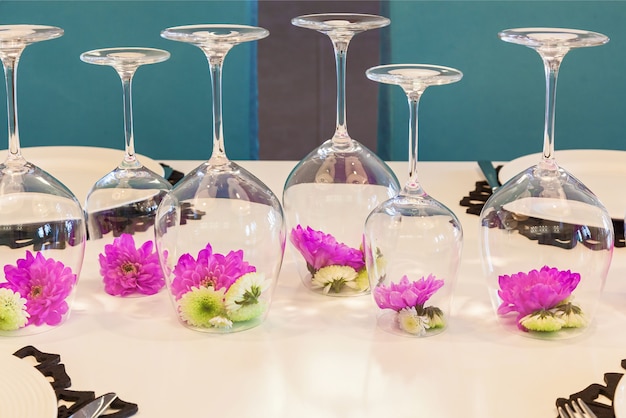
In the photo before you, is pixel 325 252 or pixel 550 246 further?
pixel 325 252

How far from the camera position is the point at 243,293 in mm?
876

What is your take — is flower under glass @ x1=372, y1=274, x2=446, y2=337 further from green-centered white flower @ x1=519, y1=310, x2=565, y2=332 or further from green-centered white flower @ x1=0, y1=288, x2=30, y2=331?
green-centered white flower @ x1=0, y1=288, x2=30, y2=331

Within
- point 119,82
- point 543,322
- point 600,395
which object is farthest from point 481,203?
point 119,82

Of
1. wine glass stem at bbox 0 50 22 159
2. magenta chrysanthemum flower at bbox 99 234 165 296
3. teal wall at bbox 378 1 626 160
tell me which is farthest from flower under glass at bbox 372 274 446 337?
teal wall at bbox 378 1 626 160

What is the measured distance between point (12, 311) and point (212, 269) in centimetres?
18

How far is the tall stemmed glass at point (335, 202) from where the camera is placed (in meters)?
1.00

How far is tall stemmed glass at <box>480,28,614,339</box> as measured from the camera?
865mm

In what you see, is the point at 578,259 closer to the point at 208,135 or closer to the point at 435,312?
the point at 435,312

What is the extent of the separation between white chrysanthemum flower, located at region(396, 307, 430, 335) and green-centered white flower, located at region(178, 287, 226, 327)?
16 cm

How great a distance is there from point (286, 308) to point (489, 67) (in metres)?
1.31

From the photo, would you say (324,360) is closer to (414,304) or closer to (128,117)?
(414,304)

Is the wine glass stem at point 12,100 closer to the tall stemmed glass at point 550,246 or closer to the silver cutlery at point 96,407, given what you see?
the silver cutlery at point 96,407

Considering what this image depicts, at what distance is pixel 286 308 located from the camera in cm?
94

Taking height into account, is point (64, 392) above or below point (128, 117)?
below
